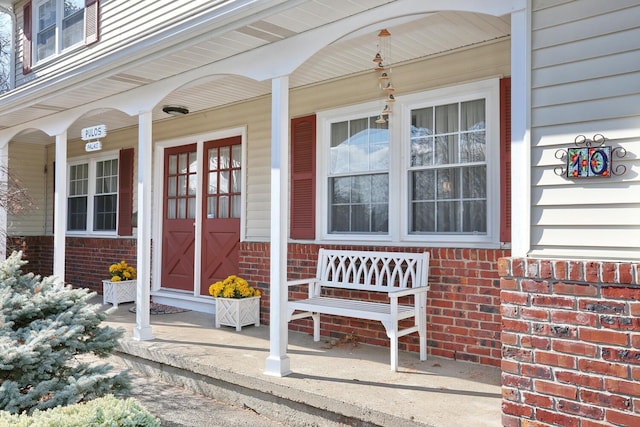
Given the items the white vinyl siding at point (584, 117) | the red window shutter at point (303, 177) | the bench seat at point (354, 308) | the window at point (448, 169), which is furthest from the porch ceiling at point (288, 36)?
the bench seat at point (354, 308)

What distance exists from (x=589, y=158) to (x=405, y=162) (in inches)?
91.6

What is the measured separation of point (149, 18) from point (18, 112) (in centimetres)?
226

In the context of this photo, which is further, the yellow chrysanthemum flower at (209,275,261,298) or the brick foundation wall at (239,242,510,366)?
the yellow chrysanthemum flower at (209,275,261,298)

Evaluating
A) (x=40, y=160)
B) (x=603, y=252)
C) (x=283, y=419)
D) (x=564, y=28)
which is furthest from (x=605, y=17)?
(x=40, y=160)

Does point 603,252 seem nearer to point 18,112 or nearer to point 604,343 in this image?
point 604,343

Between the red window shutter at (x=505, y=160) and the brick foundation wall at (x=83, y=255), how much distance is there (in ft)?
18.6

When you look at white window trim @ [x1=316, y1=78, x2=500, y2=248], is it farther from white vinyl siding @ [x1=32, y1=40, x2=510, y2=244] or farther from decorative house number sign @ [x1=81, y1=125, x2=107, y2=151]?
decorative house number sign @ [x1=81, y1=125, x2=107, y2=151]

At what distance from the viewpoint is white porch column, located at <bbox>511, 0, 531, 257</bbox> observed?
291cm

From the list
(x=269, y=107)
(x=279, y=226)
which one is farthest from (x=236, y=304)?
(x=269, y=107)

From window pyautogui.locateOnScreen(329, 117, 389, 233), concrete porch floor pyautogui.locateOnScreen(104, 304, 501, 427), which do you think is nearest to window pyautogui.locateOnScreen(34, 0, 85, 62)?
window pyautogui.locateOnScreen(329, 117, 389, 233)

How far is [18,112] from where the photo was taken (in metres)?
6.92

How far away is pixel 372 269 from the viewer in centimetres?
494

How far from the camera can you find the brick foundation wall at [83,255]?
821cm

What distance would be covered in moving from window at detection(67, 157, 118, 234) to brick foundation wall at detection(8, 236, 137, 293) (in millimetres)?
271
